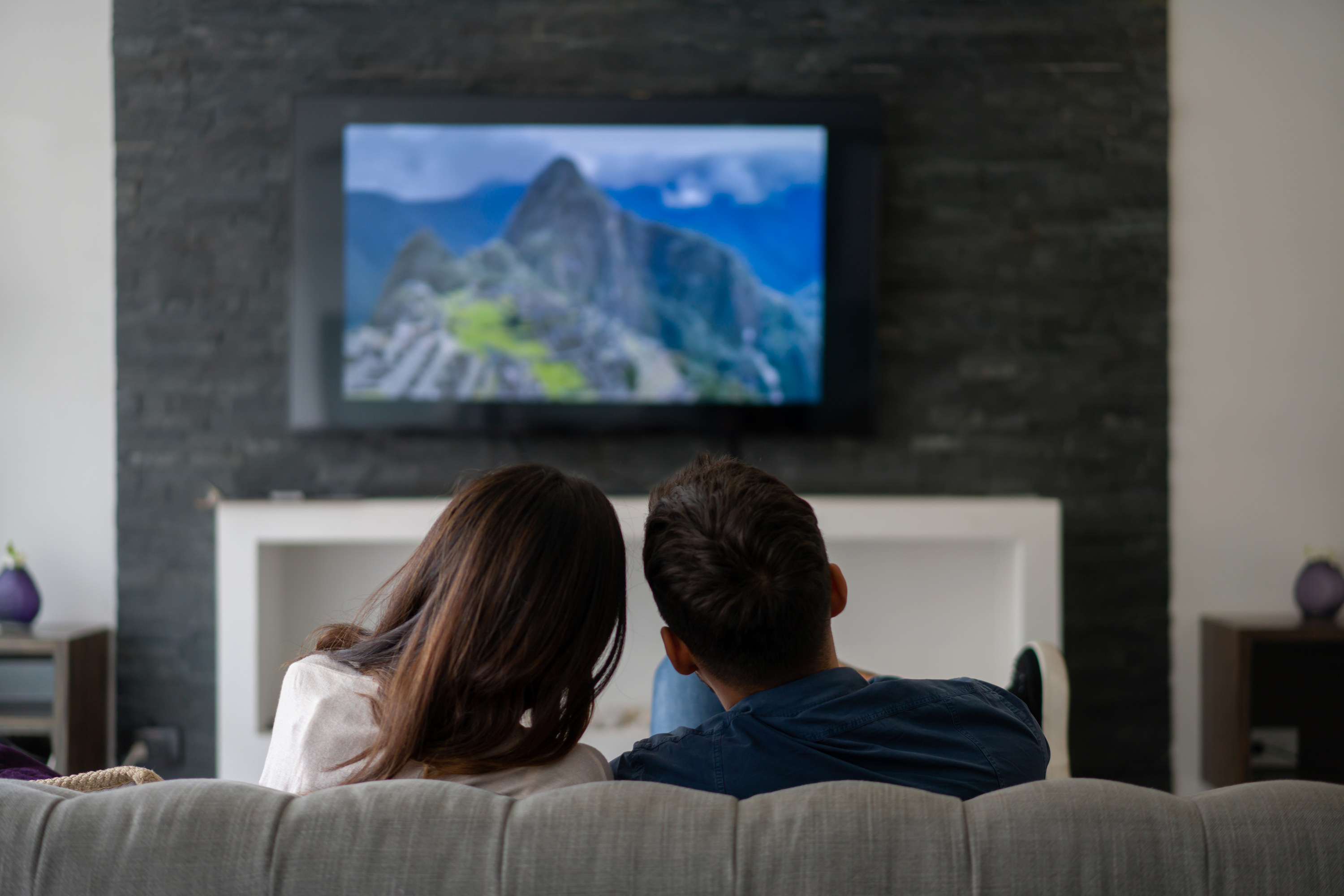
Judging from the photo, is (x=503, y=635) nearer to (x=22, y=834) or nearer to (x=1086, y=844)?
(x=22, y=834)

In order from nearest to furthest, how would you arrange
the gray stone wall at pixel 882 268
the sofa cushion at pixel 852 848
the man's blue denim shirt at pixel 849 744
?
the sofa cushion at pixel 852 848
the man's blue denim shirt at pixel 849 744
the gray stone wall at pixel 882 268

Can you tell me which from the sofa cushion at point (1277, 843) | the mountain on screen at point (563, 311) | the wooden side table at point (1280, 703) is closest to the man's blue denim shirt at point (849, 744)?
the sofa cushion at point (1277, 843)

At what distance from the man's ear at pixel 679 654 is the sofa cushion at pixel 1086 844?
0.37 metres

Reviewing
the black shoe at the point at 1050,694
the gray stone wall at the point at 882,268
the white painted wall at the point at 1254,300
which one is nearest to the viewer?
the black shoe at the point at 1050,694

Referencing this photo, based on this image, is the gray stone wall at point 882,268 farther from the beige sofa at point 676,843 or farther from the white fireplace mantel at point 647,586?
the beige sofa at point 676,843

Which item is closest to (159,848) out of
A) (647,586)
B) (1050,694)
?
(1050,694)

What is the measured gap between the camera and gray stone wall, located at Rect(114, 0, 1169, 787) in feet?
9.80

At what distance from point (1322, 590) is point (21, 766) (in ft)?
10.2

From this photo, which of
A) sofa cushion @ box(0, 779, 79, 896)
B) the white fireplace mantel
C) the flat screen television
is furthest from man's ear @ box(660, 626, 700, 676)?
the flat screen television

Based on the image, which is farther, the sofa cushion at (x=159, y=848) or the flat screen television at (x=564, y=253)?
the flat screen television at (x=564, y=253)

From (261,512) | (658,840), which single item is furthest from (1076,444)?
(658,840)

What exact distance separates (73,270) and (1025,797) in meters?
3.23

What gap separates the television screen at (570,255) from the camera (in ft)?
9.58

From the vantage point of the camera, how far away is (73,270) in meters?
3.04
